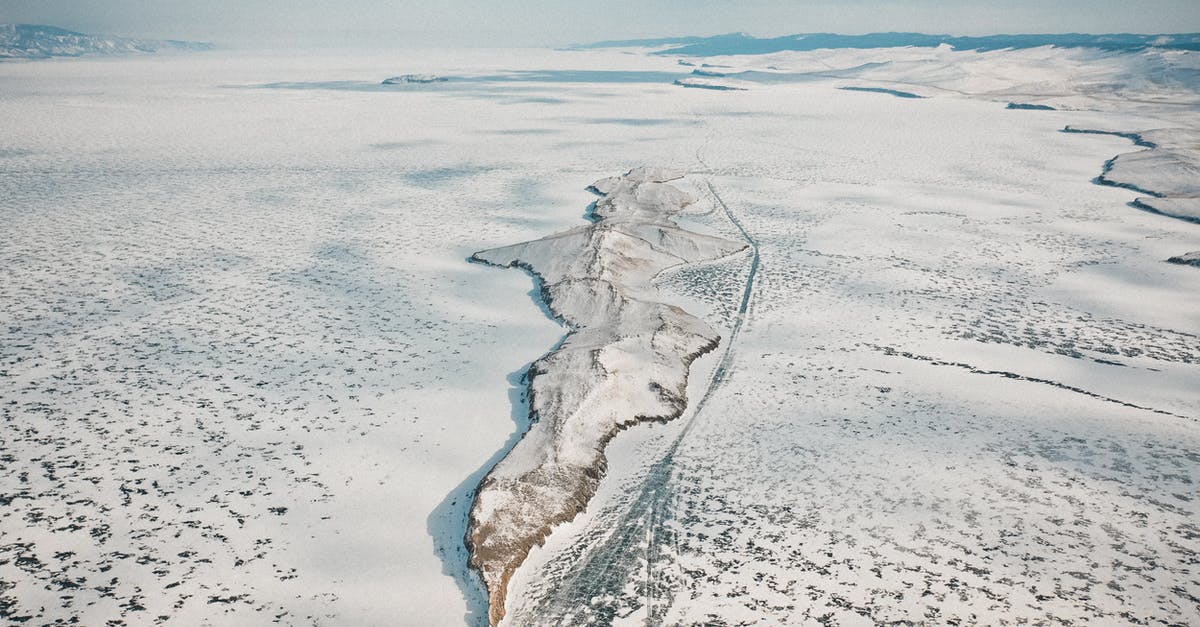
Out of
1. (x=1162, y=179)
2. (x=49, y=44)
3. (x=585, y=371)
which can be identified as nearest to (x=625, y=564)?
(x=585, y=371)

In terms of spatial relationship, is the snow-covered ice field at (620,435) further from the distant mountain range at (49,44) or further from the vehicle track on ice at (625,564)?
the distant mountain range at (49,44)

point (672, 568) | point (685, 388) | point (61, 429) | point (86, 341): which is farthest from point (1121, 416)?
point (86, 341)

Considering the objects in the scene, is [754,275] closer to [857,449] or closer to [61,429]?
[857,449]

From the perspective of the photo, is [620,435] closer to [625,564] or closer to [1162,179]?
[625,564]

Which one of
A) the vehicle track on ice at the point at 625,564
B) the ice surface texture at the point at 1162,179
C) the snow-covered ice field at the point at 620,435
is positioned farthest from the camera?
the ice surface texture at the point at 1162,179

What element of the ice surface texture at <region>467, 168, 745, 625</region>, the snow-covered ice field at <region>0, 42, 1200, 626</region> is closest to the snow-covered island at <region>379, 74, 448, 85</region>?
the snow-covered ice field at <region>0, 42, 1200, 626</region>

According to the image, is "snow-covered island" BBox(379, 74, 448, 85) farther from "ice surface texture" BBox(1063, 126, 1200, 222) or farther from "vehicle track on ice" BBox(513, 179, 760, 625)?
"vehicle track on ice" BBox(513, 179, 760, 625)

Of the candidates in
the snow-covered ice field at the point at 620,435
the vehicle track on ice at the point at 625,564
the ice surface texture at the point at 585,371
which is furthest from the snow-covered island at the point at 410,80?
the vehicle track on ice at the point at 625,564
